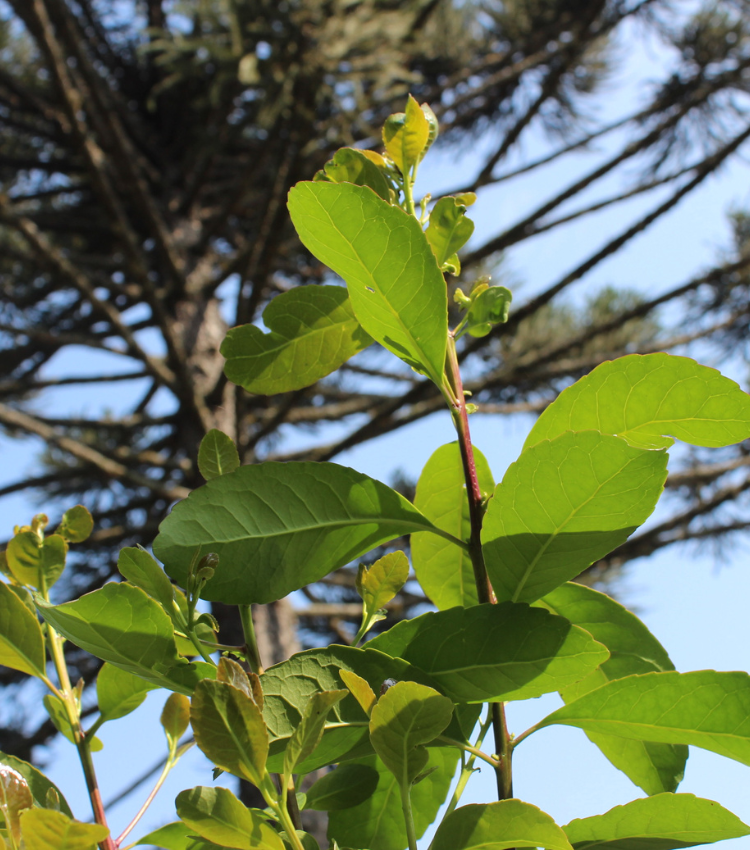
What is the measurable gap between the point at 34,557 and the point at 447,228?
0.33m

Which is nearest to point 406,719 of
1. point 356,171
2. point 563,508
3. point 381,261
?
point 563,508

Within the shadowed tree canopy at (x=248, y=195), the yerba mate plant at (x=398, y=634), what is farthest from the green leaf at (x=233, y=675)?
the shadowed tree canopy at (x=248, y=195)

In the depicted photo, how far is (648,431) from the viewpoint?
395 millimetres

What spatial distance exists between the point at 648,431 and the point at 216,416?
7.56 ft

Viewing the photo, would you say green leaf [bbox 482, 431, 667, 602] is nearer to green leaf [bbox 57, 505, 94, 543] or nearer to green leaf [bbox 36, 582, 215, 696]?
green leaf [bbox 36, 582, 215, 696]

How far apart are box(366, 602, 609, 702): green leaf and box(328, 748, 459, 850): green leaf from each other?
0.27ft

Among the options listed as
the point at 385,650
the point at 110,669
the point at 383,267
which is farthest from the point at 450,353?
the point at 110,669

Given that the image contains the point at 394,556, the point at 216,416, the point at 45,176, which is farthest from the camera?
the point at 45,176

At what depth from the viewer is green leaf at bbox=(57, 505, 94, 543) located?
464mm

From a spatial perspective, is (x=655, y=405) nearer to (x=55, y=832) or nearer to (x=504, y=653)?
(x=504, y=653)

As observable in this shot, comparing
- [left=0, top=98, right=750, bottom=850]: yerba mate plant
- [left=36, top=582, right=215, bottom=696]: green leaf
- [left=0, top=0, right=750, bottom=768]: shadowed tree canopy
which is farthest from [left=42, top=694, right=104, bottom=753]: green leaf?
[left=0, top=0, right=750, bottom=768]: shadowed tree canopy

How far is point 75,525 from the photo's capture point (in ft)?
1.53

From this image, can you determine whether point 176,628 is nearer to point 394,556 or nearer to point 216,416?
point 394,556

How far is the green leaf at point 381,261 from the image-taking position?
0.37m
